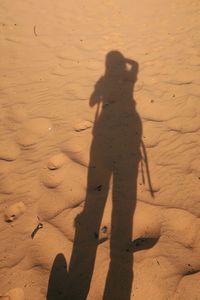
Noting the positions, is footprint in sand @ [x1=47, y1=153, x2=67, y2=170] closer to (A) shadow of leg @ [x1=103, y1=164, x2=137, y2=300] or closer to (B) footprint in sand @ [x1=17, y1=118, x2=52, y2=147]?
(B) footprint in sand @ [x1=17, y1=118, x2=52, y2=147]

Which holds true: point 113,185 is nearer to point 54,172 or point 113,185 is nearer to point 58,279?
point 54,172

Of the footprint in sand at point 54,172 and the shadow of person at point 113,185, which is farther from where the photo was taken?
the footprint in sand at point 54,172

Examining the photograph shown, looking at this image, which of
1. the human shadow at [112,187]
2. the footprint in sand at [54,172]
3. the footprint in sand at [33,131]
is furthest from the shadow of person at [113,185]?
the footprint in sand at [33,131]

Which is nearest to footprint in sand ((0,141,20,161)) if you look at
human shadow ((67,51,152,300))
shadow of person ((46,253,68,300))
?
human shadow ((67,51,152,300))

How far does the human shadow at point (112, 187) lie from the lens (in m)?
2.34

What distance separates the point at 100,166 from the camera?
328cm

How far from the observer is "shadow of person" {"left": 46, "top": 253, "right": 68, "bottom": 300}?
2.26 metres

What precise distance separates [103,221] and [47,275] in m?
0.77

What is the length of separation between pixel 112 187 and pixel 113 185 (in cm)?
3

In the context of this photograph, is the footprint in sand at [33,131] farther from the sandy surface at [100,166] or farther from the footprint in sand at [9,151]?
the footprint in sand at [9,151]

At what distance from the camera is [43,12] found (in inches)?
286

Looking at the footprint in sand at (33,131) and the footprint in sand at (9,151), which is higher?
the footprint in sand at (33,131)

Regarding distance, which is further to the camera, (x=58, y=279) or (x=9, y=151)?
(x=9, y=151)

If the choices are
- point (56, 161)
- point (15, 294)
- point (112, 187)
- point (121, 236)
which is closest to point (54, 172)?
point (56, 161)
